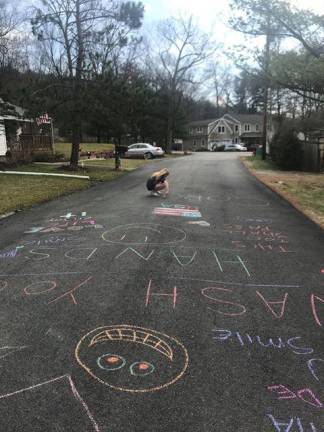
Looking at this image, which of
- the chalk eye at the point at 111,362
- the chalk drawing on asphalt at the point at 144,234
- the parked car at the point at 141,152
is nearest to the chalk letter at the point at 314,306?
the chalk eye at the point at 111,362

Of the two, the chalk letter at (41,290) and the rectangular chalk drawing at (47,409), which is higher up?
the chalk letter at (41,290)

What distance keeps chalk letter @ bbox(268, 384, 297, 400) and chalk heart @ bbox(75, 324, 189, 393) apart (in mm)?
739

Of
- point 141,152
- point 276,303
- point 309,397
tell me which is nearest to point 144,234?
point 276,303

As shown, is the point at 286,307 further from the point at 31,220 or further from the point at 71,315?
the point at 31,220

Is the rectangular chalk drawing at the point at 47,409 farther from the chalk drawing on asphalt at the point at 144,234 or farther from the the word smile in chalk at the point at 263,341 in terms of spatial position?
the chalk drawing on asphalt at the point at 144,234

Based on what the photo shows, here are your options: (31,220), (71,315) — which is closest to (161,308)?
(71,315)

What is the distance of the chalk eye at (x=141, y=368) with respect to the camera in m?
3.56

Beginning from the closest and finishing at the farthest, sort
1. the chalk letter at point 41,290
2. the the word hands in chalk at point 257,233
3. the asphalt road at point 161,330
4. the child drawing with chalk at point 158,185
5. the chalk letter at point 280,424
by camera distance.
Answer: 1. the chalk letter at point 280,424
2. the asphalt road at point 161,330
3. the chalk letter at point 41,290
4. the the word hands in chalk at point 257,233
5. the child drawing with chalk at point 158,185

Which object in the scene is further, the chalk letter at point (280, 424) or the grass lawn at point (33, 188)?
the grass lawn at point (33, 188)

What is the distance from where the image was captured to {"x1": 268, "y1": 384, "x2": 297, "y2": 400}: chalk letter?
3270mm

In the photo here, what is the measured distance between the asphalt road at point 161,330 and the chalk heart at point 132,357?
0.04 feet

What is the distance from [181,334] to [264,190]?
41.4 feet

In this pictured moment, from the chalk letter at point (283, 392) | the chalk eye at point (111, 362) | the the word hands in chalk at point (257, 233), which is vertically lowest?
the chalk letter at point (283, 392)

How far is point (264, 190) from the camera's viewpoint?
637 inches
